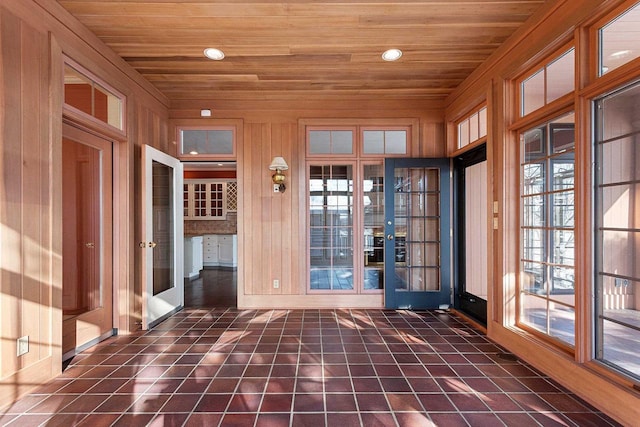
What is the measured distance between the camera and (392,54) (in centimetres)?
299

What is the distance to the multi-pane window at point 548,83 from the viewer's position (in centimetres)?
227

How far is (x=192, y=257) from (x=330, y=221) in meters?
3.72

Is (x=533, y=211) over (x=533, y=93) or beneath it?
beneath

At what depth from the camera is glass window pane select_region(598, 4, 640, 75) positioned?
1.80 metres

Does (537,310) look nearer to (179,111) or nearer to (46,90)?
(46,90)

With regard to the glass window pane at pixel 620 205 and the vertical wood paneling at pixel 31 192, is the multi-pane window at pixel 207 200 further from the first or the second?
the glass window pane at pixel 620 205

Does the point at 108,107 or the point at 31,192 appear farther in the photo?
the point at 108,107

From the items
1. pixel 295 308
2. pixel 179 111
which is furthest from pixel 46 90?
pixel 295 308

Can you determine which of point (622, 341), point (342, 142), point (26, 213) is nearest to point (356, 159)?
point (342, 142)

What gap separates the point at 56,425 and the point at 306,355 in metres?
1.69

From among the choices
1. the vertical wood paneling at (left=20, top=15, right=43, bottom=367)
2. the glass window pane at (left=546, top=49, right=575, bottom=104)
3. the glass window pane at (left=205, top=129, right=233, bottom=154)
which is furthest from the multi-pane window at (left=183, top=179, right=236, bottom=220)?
the glass window pane at (left=546, top=49, right=575, bottom=104)

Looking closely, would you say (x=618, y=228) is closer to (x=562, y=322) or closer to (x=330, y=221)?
(x=562, y=322)

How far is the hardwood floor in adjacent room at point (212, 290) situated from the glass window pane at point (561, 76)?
13.8 feet

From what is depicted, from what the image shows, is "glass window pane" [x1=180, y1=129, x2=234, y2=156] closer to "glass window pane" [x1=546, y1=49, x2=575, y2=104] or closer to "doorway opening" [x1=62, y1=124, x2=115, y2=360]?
"doorway opening" [x1=62, y1=124, x2=115, y2=360]
